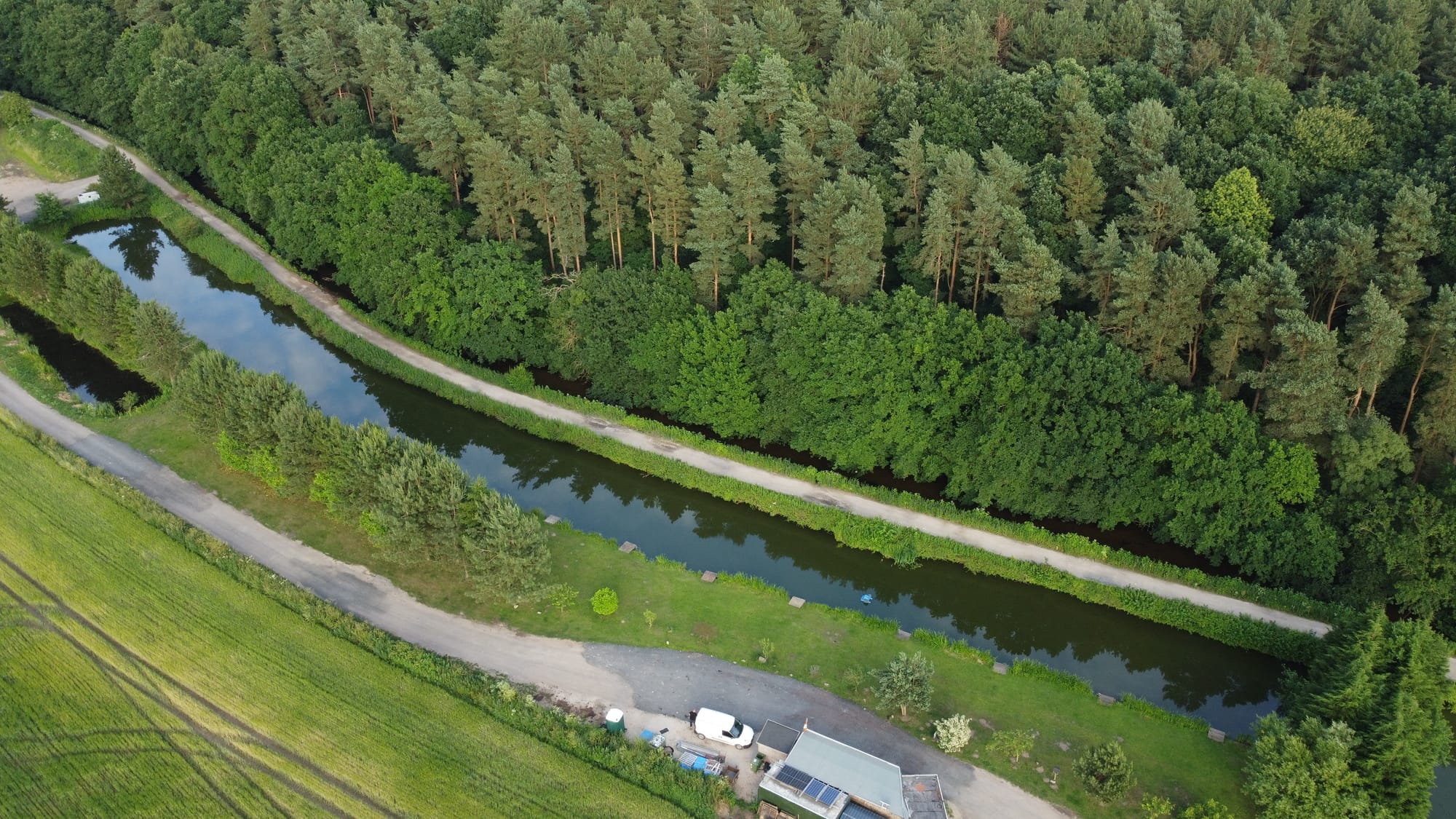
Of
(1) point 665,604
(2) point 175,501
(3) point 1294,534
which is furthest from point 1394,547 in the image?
(2) point 175,501

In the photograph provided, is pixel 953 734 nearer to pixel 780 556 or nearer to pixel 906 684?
pixel 906 684

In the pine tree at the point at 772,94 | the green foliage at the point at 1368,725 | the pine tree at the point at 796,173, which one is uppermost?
the pine tree at the point at 772,94

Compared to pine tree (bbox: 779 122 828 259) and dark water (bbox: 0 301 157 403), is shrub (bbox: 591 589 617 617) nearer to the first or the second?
pine tree (bbox: 779 122 828 259)

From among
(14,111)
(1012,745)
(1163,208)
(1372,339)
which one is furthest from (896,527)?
(14,111)

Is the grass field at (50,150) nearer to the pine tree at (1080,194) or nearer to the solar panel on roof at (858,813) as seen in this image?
the pine tree at (1080,194)

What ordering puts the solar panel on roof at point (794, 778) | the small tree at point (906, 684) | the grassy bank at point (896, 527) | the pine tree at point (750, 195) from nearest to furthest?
1. the solar panel on roof at point (794, 778)
2. the small tree at point (906, 684)
3. the grassy bank at point (896, 527)
4. the pine tree at point (750, 195)

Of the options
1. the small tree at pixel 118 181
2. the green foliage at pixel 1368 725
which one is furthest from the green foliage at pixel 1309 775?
the small tree at pixel 118 181
